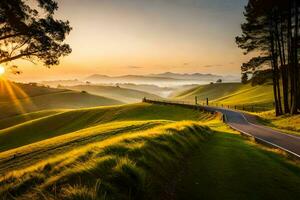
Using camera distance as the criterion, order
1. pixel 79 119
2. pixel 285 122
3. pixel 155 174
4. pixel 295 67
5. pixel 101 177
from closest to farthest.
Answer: pixel 101 177
pixel 155 174
pixel 285 122
pixel 295 67
pixel 79 119

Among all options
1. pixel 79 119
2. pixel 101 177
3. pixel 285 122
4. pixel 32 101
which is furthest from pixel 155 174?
pixel 32 101

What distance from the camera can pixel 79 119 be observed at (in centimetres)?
6812

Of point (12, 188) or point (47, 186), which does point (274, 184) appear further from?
point (12, 188)

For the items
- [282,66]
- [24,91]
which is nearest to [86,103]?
[24,91]

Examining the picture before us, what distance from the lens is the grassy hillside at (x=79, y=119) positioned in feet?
188

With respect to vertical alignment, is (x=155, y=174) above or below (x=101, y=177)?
below

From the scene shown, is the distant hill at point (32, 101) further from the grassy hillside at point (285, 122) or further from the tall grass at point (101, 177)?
the tall grass at point (101, 177)

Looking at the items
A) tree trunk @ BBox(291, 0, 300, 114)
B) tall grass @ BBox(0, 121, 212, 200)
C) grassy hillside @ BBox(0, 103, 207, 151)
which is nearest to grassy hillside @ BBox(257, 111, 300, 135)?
tree trunk @ BBox(291, 0, 300, 114)

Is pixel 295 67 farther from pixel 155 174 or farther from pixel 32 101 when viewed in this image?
pixel 32 101

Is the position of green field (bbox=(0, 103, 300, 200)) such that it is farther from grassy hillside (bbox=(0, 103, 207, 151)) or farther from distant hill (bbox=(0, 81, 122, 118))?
distant hill (bbox=(0, 81, 122, 118))

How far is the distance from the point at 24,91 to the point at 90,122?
476 feet

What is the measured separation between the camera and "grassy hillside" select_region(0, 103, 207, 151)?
57.2 metres

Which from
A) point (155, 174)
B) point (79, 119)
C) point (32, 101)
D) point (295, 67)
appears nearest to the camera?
point (155, 174)

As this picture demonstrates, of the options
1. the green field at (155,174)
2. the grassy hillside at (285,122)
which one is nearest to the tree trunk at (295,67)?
the grassy hillside at (285,122)
